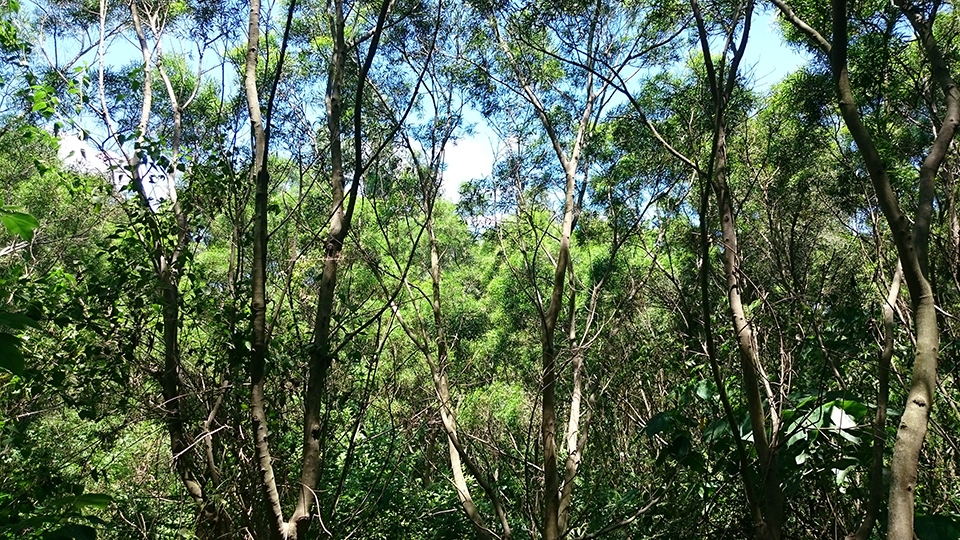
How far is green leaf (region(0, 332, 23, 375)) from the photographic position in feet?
1.97

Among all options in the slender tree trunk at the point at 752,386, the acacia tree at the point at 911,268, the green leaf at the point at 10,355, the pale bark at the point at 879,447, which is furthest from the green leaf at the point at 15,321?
the pale bark at the point at 879,447

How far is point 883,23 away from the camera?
498cm

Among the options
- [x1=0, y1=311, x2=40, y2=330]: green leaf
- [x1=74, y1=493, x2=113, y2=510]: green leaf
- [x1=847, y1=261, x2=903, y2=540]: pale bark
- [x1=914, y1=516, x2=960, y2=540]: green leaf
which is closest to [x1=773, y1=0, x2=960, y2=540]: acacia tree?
[x1=847, y1=261, x2=903, y2=540]: pale bark

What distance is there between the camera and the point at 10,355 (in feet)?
2.01

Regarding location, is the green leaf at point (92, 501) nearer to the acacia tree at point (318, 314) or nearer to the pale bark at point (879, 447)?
the acacia tree at point (318, 314)

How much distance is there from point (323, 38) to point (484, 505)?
451 cm

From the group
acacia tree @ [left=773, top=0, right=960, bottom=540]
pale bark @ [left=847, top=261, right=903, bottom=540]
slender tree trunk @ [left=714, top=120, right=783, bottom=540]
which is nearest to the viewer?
acacia tree @ [left=773, top=0, right=960, bottom=540]

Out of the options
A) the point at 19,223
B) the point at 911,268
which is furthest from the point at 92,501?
the point at 911,268

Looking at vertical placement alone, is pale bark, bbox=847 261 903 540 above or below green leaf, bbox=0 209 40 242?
below

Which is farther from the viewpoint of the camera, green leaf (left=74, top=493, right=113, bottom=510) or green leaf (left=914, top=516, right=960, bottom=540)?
green leaf (left=914, top=516, right=960, bottom=540)

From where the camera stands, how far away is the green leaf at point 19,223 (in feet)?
2.15

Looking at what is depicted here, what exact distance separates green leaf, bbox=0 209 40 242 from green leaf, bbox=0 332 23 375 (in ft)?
0.34

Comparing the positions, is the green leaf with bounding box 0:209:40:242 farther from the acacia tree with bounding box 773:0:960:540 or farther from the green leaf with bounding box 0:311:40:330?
the acacia tree with bounding box 773:0:960:540

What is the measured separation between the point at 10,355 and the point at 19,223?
0.46 feet
